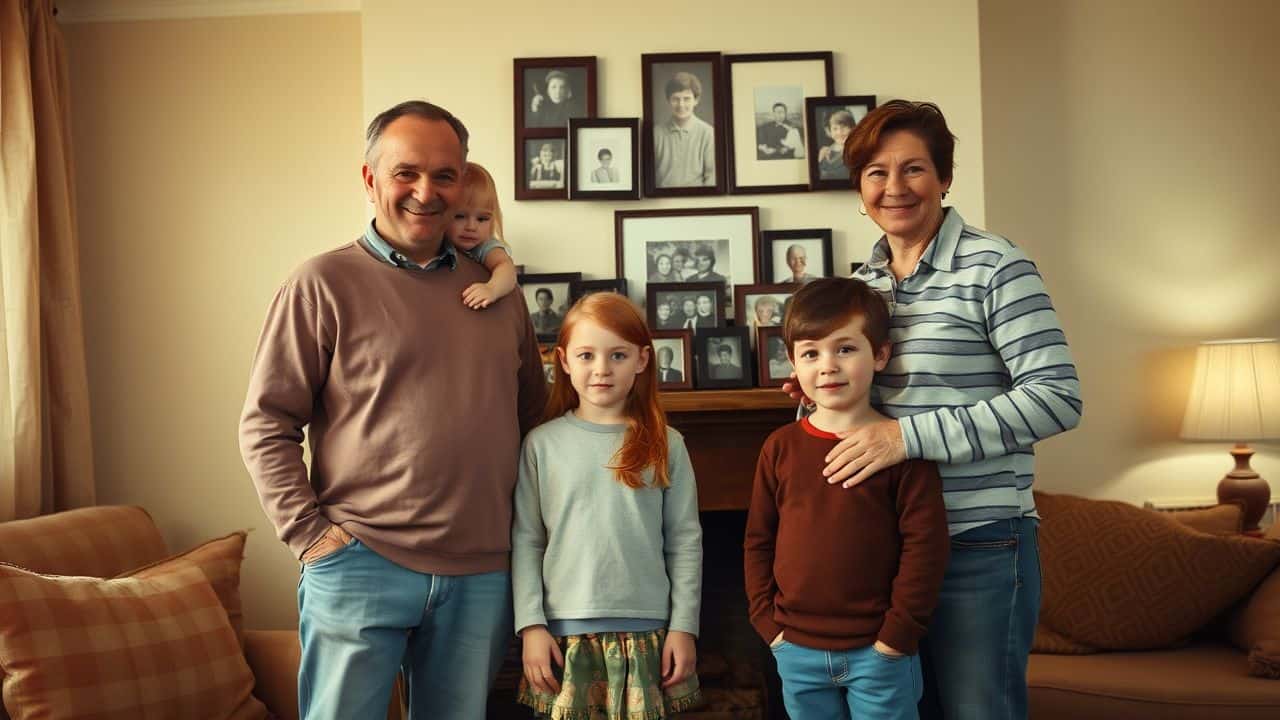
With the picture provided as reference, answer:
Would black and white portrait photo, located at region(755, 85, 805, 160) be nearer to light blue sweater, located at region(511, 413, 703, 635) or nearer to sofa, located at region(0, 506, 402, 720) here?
light blue sweater, located at region(511, 413, 703, 635)

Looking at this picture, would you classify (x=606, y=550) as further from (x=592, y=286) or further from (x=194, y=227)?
(x=194, y=227)

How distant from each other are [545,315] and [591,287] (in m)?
0.15

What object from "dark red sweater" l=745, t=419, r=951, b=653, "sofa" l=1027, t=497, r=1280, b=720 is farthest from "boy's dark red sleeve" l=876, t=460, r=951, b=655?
"sofa" l=1027, t=497, r=1280, b=720

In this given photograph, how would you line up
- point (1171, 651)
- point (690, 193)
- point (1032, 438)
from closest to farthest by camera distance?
point (1032, 438) < point (1171, 651) < point (690, 193)

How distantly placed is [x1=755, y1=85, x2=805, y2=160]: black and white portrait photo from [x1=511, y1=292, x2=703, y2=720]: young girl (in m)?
1.21

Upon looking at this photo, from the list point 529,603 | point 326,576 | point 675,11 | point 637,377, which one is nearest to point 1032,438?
point 637,377

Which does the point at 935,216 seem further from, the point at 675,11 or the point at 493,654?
the point at 675,11

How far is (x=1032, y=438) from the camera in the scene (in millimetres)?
1478

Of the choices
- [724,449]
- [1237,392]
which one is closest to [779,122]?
[724,449]

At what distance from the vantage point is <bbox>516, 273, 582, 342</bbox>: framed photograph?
273 cm

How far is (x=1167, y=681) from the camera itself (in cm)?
230

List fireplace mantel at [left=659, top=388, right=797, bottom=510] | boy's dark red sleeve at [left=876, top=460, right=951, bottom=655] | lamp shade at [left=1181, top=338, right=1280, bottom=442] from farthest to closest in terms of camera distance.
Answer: lamp shade at [left=1181, top=338, right=1280, bottom=442] → fireplace mantel at [left=659, top=388, right=797, bottom=510] → boy's dark red sleeve at [left=876, top=460, right=951, bottom=655]

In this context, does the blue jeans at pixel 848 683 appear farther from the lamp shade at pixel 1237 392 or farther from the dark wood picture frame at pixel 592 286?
the lamp shade at pixel 1237 392

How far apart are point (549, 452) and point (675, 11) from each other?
1.64 m
